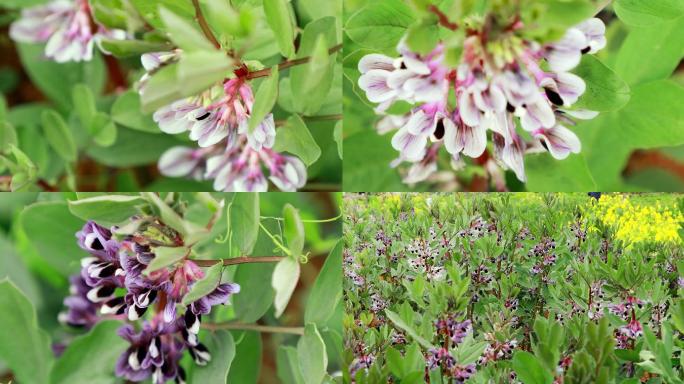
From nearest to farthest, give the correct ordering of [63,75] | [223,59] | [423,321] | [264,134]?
[223,59] → [264,134] → [423,321] → [63,75]

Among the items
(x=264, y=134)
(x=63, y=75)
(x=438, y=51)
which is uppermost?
(x=438, y=51)

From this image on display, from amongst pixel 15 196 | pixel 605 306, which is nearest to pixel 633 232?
pixel 605 306

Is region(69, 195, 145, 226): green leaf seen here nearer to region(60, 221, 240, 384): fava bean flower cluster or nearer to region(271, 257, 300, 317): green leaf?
region(60, 221, 240, 384): fava bean flower cluster

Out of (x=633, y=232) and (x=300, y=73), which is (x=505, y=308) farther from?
(x=300, y=73)

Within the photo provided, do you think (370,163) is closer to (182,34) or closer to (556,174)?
(556,174)

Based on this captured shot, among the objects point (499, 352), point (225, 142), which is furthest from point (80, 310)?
point (499, 352)
